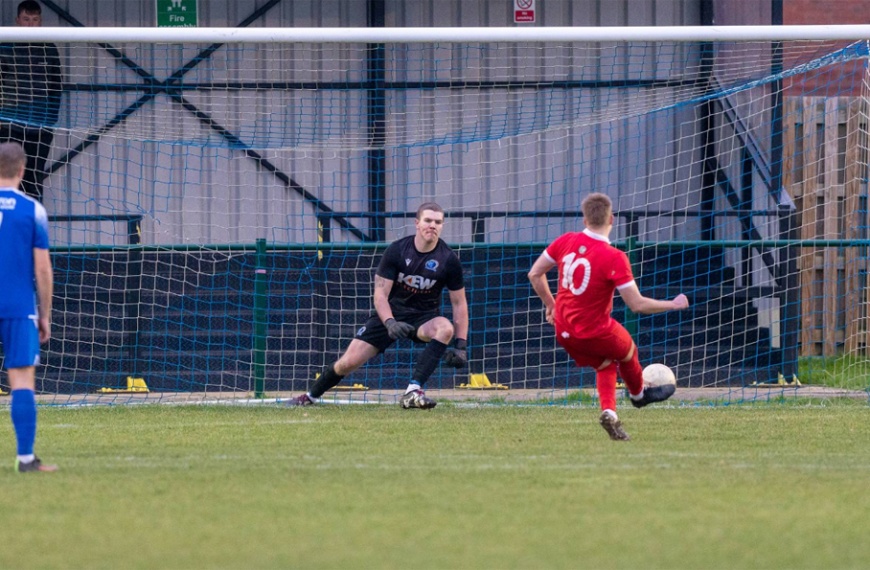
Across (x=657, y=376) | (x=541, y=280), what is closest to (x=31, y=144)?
(x=541, y=280)

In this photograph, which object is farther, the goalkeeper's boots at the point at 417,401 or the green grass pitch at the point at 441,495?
the goalkeeper's boots at the point at 417,401

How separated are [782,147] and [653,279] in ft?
7.14

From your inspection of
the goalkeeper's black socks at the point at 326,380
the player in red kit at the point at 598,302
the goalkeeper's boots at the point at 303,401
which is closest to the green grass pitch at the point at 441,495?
the player in red kit at the point at 598,302

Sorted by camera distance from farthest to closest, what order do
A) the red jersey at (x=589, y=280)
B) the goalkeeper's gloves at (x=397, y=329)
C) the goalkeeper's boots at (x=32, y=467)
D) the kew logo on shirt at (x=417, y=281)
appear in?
the kew logo on shirt at (x=417, y=281) < the goalkeeper's gloves at (x=397, y=329) < the red jersey at (x=589, y=280) < the goalkeeper's boots at (x=32, y=467)

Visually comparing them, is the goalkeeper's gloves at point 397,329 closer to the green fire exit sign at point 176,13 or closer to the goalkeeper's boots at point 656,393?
the goalkeeper's boots at point 656,393

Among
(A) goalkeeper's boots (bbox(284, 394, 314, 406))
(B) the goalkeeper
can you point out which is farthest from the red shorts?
(A) goalkeeper's boots (bbox(284, 394, 314, 406))

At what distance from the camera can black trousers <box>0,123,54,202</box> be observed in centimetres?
1353

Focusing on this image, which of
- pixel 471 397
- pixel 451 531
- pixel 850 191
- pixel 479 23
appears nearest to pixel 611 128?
pixel 479 23

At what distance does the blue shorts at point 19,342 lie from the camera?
6531mm

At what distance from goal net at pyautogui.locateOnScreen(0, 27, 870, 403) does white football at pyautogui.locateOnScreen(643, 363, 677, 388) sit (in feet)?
10.3

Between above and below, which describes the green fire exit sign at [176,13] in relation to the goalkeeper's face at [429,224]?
above

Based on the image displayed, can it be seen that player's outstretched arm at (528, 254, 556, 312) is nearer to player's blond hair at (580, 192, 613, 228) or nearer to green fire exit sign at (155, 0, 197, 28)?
player's blond hair at (580, 192, 613, 228)

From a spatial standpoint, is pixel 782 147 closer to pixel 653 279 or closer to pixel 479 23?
pixel 653 279

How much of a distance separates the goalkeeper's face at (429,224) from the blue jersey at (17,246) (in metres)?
4.08
